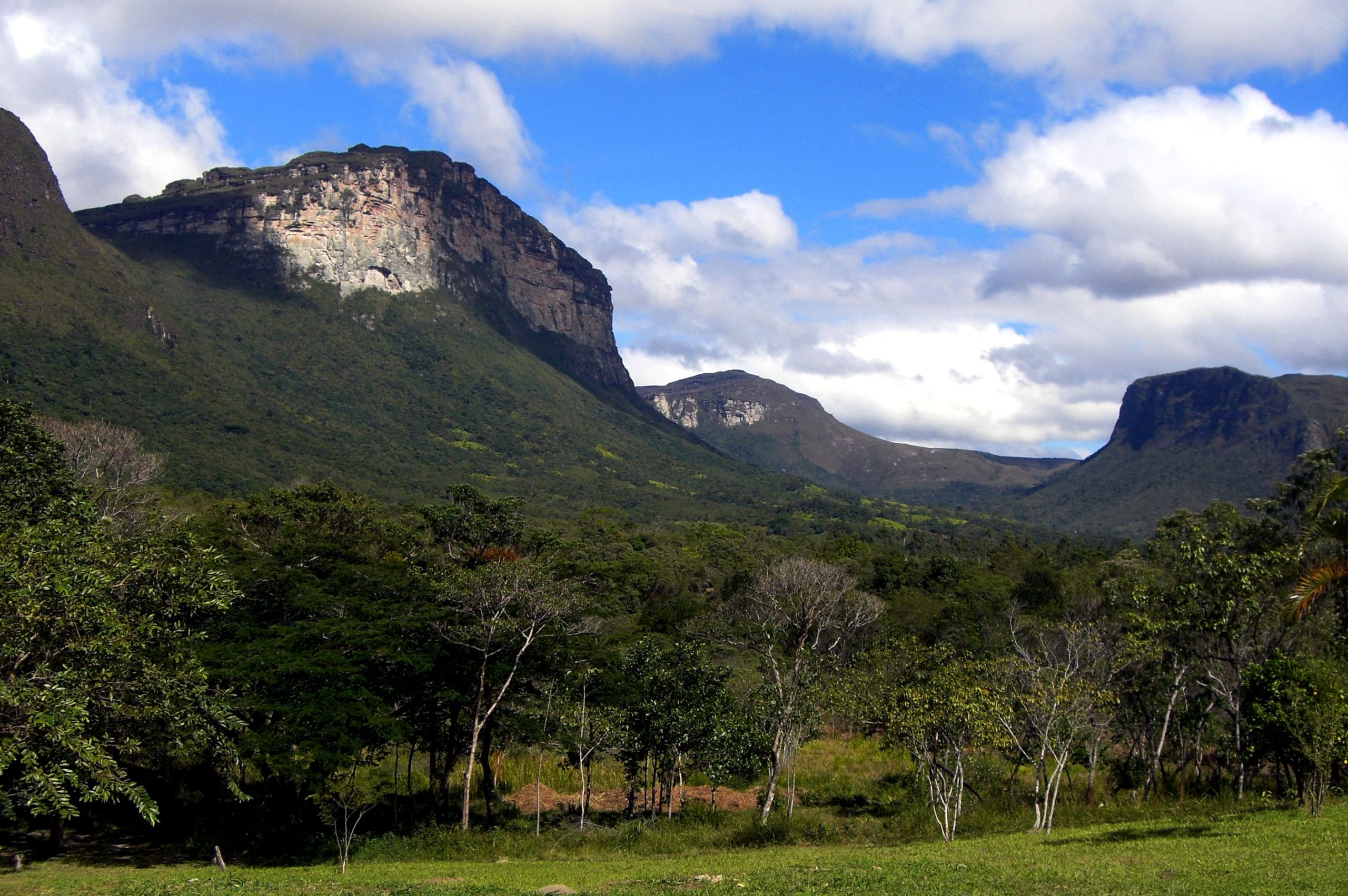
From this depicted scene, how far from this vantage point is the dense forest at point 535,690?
12219 mm

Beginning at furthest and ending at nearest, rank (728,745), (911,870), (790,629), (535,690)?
(790,629) < (535,690) < (728,745) < (911,870)

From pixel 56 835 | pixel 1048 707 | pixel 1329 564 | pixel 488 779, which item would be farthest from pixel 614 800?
pixel 1329 564

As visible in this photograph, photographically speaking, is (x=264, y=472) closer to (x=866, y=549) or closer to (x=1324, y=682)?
(x=866, y=549)

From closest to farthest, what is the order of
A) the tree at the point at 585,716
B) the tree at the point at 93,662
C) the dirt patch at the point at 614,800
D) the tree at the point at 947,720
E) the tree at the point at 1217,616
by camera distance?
the tree at the point at 93,662
the tree at the point at 947,720
the tree at the point at 1217,616
the tree at the point at 585,716
the dirt patch at the point at 614,800

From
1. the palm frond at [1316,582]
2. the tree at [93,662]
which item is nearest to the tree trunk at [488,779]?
the tree at [93,662]

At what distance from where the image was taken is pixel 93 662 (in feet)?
35.6

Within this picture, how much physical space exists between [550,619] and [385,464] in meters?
107

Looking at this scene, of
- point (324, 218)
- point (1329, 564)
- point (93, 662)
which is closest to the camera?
point (93, 662)

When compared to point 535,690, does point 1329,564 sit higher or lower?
higher

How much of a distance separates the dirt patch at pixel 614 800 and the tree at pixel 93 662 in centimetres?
1354

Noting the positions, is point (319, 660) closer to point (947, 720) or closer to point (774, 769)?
point (774, 769)

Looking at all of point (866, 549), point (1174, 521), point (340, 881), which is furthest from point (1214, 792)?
point (866, 549)

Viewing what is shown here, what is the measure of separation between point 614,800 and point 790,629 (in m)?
12.4

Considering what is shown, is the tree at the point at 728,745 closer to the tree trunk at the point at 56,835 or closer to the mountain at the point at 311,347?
the tree trunk at the point at 56,835
